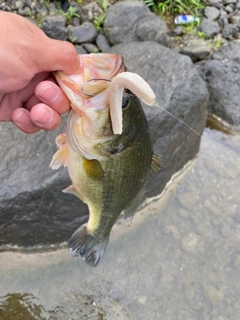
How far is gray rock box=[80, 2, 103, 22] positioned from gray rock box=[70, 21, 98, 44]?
0.52 feet

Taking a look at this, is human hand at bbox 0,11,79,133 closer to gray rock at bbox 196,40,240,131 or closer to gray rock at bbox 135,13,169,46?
gray rock at bbox 196,40,240,131

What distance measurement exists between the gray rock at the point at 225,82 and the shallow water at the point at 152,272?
3.56ft

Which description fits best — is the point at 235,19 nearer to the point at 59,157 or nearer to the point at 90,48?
the point at 90,48

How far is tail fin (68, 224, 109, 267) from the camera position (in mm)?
2570

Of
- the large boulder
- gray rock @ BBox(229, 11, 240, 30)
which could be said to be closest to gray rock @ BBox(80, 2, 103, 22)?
the large boulder

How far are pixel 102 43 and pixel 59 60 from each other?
3.34m

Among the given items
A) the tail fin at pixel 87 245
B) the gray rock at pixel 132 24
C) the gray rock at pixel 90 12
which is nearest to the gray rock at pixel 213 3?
the gray rock at pixel 132 24

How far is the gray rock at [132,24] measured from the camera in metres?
5.02

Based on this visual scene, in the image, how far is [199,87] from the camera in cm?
409

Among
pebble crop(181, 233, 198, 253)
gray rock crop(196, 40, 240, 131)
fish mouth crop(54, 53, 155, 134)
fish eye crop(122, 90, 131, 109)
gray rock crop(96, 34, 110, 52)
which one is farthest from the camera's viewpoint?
gray rock crop(96, 34, 110, 52)

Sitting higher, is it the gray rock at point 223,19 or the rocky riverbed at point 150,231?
the gray rock at point 223,19

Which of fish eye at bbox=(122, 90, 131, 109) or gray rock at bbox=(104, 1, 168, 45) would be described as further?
gray rock at bbox=(104, 1, 168, 45)

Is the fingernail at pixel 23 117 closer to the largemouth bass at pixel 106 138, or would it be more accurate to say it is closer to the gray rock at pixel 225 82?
the largemouth bass at pixel 106 138

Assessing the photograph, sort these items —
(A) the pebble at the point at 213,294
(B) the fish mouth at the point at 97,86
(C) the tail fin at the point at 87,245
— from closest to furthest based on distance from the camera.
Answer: (B) the fish mouth at the point at 97,86 → (C) the tail fin at the point at 87,245 → (A) the pebble at the point at 213,294
